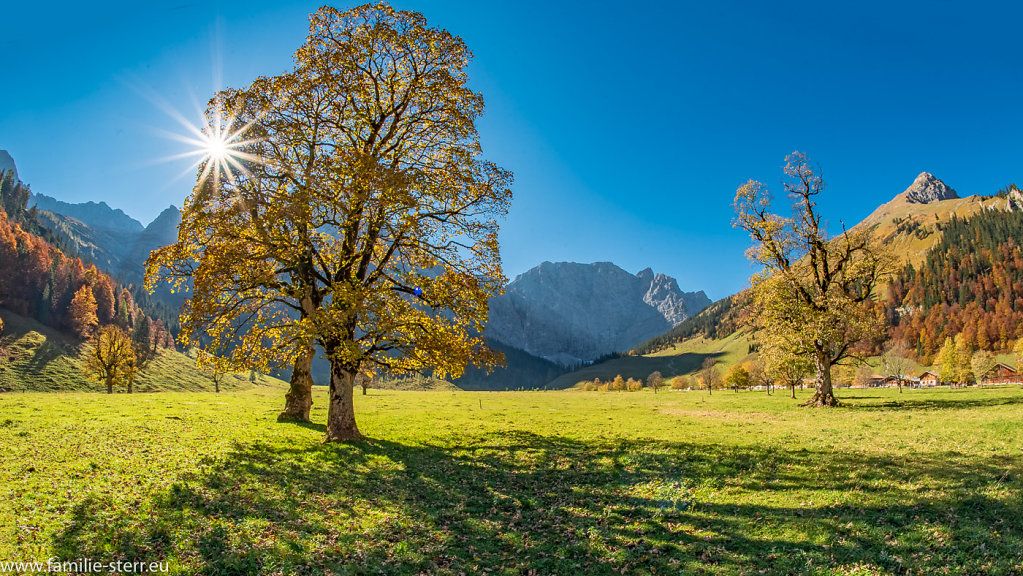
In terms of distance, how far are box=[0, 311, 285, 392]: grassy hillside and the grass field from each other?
127624 millimetres

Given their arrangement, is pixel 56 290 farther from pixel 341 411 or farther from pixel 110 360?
pixel 341 411

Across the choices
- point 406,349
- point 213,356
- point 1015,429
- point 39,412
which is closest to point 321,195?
point 406,349

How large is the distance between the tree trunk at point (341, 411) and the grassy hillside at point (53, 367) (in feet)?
404

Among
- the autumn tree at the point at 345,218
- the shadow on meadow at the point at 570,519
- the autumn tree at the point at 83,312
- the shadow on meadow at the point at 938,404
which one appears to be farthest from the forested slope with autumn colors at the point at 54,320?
the shadow on meadow at the point at 938,404

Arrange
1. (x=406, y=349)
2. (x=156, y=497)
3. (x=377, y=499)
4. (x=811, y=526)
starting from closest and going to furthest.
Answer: (x=811, y=526), (x=156, y=497), (x=377, y=499), (x=406, y=349)

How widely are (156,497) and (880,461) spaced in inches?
935

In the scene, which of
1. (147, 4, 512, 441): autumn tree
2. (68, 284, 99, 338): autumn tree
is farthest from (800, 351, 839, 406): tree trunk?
(68, 284, 99, 338): autumn tree

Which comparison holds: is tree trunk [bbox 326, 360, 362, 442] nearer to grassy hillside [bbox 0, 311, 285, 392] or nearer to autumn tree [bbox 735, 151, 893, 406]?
autumn tree [bbox 735, 151, 893, 406]

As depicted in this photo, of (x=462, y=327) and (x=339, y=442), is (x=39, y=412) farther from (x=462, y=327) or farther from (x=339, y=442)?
(x=462, y=327)

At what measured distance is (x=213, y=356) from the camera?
71.9 feet

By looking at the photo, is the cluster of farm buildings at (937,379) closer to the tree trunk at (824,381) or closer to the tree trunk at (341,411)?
the tree trunk at (824,381)

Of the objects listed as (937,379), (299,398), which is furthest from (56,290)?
(937,379)

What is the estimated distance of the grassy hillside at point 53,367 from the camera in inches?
4496

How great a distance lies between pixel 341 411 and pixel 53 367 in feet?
523
